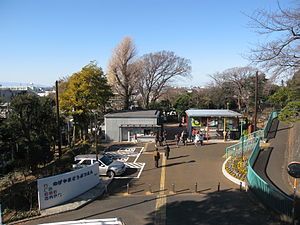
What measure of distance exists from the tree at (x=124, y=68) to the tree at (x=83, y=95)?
15700mm

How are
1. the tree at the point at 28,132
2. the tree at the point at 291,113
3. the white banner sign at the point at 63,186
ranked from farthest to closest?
the tree at the point at 28,132 → the white banner sign at the point at 63,186 → the tree at the point at 291,113

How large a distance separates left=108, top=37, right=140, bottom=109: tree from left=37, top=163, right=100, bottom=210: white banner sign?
3317 cm

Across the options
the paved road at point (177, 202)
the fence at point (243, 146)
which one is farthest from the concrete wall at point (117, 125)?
the paved road at point (177, 202)

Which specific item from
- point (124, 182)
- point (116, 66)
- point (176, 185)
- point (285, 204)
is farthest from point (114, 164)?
point (116, 66)

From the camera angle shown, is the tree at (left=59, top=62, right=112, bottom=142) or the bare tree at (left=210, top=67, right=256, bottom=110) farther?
the bare tree at (left=210, top=67, right=256, bottom=110)

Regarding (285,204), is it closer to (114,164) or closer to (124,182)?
(124,182)

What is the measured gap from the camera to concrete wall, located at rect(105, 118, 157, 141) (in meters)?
31.4

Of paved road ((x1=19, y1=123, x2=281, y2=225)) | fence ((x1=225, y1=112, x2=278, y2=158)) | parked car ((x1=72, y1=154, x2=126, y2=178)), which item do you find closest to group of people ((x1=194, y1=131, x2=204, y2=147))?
fence ((x1=225, y1=112, x2=278, y2=158))

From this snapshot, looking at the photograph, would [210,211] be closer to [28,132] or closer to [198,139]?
[28,132]

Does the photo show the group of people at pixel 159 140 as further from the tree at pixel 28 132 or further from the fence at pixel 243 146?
the tree at pixel 28 132

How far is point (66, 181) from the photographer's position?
14703 mm

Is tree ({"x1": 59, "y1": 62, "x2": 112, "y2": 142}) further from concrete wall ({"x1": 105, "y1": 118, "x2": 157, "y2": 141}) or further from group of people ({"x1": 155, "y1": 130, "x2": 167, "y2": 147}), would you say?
→ group of people ({"x1": 155, "y1": 130, "x2": 167, "y2": 147})

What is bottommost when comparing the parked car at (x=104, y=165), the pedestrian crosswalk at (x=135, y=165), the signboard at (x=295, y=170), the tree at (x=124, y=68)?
the pedestrian crosswalk at (x=135, y=165)

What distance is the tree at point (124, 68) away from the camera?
4841cm
